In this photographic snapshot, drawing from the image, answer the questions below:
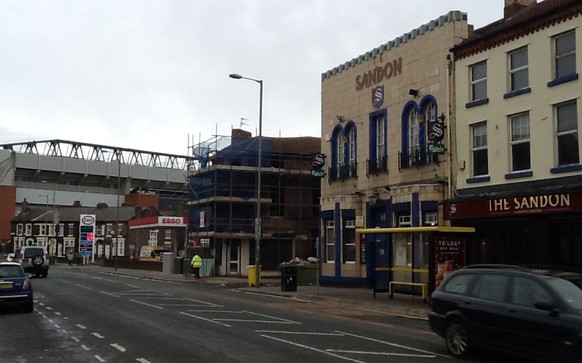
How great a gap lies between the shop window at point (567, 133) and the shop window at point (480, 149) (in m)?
3.07

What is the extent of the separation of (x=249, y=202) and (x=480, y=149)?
24349mm

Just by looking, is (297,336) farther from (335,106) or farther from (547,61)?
(335,106)

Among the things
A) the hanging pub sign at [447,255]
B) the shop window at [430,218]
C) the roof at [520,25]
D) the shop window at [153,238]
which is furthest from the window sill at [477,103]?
the shop window at [153,238]

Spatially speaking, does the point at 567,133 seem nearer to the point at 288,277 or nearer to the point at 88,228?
the point at 288,277

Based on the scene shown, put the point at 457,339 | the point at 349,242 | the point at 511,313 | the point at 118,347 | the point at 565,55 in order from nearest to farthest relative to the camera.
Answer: the point at 511,313, the point at 457,339, the point at 118,347, the point at 565,55, the point at 349,242

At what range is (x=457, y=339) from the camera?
428 inches

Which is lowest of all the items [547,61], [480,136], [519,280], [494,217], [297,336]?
[297,336]

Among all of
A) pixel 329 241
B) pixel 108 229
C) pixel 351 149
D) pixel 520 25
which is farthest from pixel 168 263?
pixel 108 229

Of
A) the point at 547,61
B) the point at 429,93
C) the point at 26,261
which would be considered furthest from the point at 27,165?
the point at 547,61

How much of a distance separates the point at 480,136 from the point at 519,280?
13833 mm

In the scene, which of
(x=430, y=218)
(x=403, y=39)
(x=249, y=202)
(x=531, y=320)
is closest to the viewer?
(x=531, y=320)

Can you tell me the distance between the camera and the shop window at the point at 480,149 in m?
22.8

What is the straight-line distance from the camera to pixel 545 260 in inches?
775

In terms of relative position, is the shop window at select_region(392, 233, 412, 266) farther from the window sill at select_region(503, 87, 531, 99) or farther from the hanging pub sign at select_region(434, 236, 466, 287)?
the window sill at select_region(503, 87, 531, 99)
